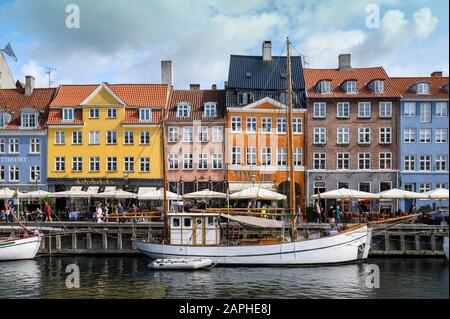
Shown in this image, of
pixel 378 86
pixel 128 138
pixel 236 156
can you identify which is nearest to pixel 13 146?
pixel 128 138

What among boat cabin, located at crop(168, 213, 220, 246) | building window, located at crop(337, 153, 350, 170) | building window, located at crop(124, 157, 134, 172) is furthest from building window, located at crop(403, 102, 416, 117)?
building window, located at crop(124, 157, 134, 172)

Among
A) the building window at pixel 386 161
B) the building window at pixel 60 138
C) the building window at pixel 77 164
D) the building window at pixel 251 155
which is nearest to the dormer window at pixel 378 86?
the building window at pixel 386 161

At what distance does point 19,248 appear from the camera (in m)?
29.6

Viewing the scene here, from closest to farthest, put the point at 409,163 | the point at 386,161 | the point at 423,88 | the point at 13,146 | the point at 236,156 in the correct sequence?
the point at 409,163 → the point at 423,88 → the point at 386,161 → the point at 236,156 → the point at 13,146

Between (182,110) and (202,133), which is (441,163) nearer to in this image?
(202,133)

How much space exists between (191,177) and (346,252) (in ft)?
57.5

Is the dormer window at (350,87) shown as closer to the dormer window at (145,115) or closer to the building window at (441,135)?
the building window at (441,135)

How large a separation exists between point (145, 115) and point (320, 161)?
13700 mm

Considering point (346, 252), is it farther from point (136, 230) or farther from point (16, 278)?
point (16, 278)

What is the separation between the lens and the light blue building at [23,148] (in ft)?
143

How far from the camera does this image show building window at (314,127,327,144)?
42.7m

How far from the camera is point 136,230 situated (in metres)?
32.5

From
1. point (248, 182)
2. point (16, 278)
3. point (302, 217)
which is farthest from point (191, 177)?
point (16, 278)
